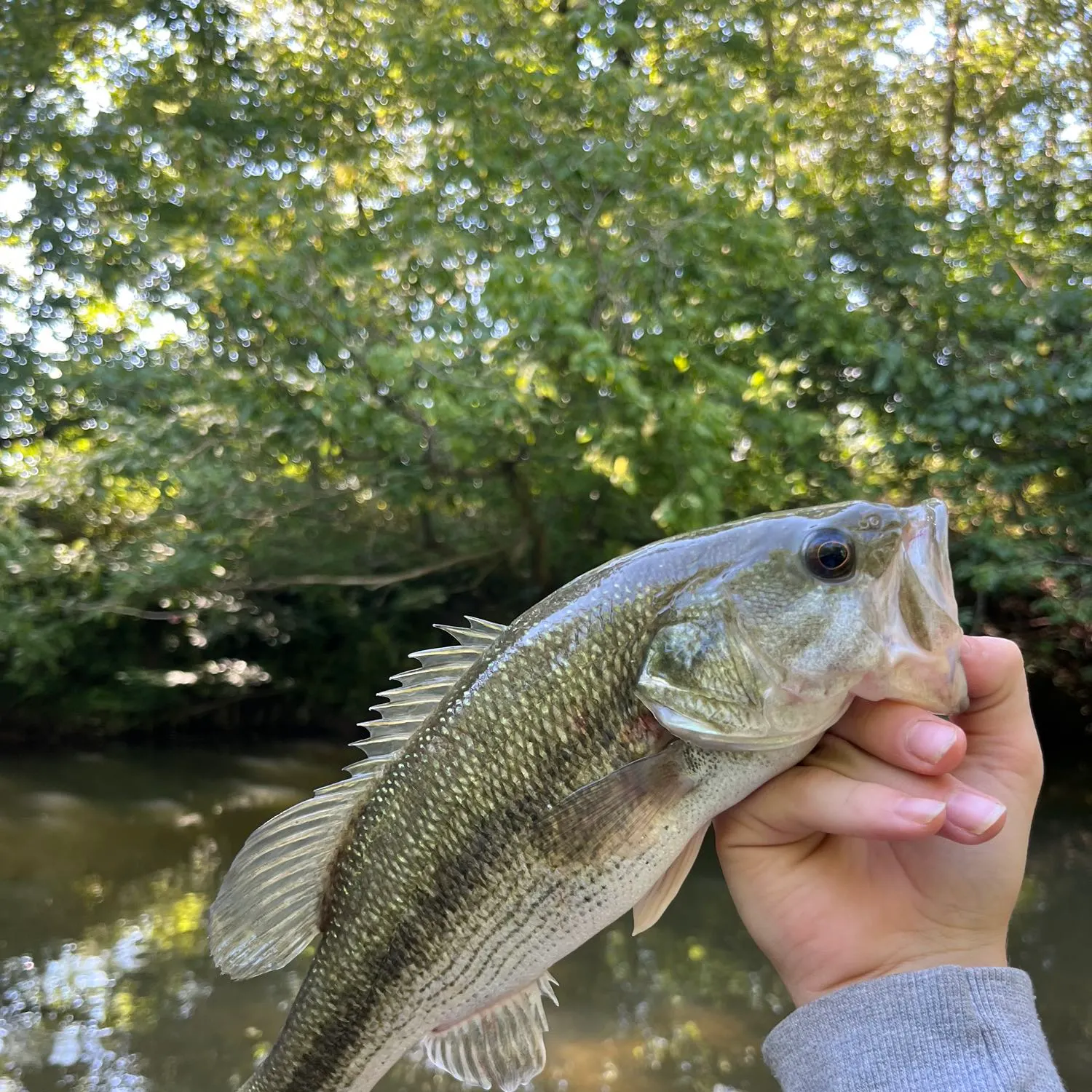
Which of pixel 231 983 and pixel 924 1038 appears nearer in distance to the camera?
pixel 924 1038

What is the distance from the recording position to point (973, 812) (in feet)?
3.87

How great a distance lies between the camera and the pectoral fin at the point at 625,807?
130cm

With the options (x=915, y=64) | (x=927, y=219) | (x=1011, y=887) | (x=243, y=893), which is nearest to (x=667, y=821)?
(x=1011, y=887)

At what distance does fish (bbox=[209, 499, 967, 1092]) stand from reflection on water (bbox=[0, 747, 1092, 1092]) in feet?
8.55

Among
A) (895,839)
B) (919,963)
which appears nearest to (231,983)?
(919,963)

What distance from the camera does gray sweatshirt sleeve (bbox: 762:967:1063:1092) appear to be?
1.17 metres

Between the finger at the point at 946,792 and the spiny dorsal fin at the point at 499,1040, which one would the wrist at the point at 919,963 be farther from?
the spiny dorsal fin at the point at 499,1040

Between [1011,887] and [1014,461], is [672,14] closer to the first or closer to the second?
[1014,461]

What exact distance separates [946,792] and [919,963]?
0.36 m

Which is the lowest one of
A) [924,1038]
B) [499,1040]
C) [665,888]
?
[499,1040]

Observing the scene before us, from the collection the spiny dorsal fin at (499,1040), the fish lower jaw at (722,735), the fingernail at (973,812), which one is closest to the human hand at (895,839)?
the fingernail at (973,812)

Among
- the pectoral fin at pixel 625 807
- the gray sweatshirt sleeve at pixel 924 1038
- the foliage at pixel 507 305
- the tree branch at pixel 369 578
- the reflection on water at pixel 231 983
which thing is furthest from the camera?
the tree branch at pixel 369 578

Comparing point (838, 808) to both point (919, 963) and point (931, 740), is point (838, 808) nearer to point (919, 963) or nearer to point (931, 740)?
point (931, 740)

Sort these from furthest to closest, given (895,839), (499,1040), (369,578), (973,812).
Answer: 1. (369,578)
2. (499,1040)
3. (895,839)
4. (973,812)
